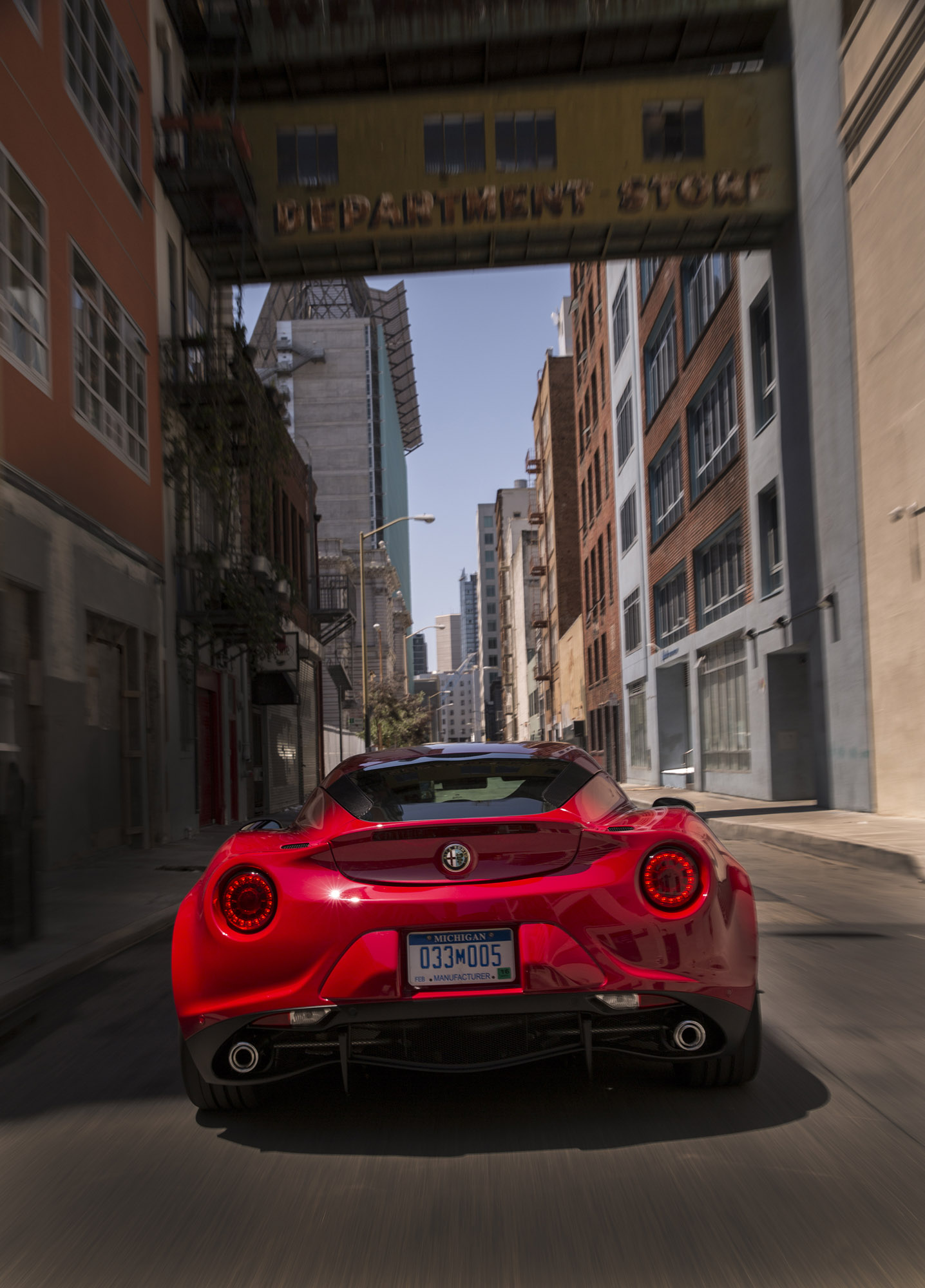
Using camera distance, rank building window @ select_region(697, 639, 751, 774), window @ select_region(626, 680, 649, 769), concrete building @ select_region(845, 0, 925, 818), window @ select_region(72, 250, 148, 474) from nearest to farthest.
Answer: window @ select_region(72, 250, 148, 474)
concrete building @ select_region(845, 0, 925, 818)
building window @ select_region(697, 639, 751, 774)
window @ select_region(626, 680, 649, 769)

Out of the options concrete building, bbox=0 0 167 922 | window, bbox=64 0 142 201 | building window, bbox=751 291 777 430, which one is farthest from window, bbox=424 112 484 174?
building window, bbox=751 291 777 430

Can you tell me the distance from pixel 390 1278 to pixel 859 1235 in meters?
1.12

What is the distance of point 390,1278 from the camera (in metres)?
2.66

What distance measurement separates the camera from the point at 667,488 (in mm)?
35156

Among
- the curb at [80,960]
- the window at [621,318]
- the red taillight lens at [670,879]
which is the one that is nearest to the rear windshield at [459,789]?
the red taillight lens at [670,879]

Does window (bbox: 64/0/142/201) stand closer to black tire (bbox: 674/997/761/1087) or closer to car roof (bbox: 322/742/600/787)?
car roof (bbox: 322/742/600/787)

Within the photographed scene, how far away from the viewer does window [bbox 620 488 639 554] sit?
4025 centimetres

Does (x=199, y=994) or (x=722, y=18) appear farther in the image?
(x=722, y=18)

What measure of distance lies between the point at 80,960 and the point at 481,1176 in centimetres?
471

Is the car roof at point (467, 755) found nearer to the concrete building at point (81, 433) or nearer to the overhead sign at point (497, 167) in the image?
the concrete building at point (81, 433)

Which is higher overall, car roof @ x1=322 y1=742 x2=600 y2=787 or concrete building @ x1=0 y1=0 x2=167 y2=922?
concrete building @ x1=0 y1=0 x2=167 y2=922

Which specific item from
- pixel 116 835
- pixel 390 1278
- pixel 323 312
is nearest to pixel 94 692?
pixel 116 835

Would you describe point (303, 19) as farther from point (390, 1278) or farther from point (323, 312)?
point (323, 312)

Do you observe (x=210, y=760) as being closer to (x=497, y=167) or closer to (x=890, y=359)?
(x=497, y=167)
